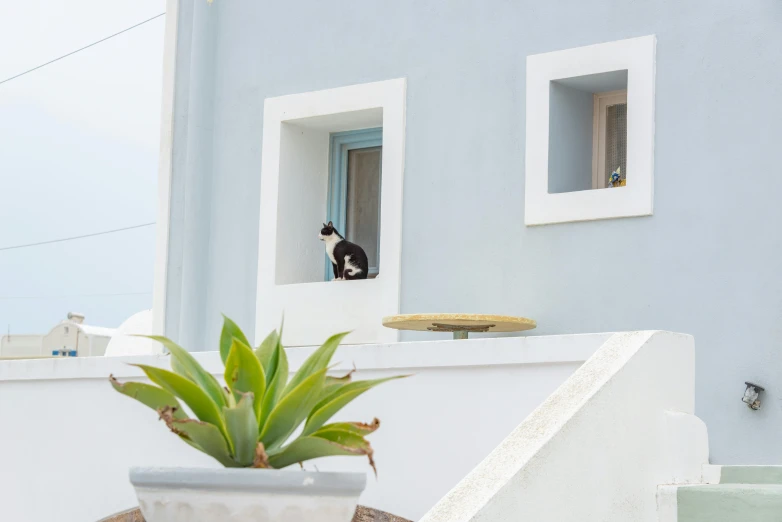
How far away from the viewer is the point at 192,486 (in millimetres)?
2318

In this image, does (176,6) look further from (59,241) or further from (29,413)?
(59,241)

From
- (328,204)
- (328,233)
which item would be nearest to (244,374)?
(328,233)

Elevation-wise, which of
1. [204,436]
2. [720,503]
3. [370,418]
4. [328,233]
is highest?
[328,233]

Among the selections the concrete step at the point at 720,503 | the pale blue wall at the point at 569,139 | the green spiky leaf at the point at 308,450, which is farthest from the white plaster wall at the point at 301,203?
the green spiky leaf at the point at 308,450

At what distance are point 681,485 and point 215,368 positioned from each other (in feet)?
8.22

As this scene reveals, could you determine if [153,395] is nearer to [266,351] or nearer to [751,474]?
[266,351]

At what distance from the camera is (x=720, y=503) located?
12.2ft

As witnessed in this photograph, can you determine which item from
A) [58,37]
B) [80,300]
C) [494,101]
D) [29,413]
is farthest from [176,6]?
[80,300]

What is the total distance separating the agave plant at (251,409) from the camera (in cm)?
233

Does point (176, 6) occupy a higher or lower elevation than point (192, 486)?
higher

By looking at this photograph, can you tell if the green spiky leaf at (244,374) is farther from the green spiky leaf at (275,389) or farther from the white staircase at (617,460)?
the white staircase at (617,460)

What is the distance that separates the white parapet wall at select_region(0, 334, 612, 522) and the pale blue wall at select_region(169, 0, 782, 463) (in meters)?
1.61

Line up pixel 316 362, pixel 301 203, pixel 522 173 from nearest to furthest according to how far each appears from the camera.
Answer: pixel 316 362, pixel 522 173, pixel 301 203

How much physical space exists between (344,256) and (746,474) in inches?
136
